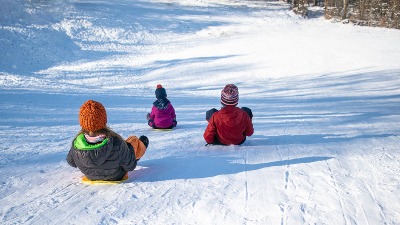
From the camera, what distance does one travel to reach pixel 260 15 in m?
35.5

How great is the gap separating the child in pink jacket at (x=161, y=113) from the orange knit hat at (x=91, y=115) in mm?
3955

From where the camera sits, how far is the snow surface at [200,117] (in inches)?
140

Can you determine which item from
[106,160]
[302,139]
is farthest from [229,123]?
[106,160]

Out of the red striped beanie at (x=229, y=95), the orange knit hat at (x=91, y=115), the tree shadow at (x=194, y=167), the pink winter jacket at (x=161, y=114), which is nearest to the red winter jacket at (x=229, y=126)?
the red striped beanie at (x=229, y=95)

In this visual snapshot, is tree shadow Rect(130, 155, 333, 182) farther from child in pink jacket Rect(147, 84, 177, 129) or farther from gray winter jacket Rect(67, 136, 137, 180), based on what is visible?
child in pink jacket Rect(147, 84, 177, 129)

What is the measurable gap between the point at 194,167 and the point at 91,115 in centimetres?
163

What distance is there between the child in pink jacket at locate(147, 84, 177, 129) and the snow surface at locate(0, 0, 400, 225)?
29cm

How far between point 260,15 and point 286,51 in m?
14.9

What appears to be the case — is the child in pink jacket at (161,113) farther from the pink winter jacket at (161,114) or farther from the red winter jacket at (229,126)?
the red winter jacket at (229,126)

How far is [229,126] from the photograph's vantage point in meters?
5.89

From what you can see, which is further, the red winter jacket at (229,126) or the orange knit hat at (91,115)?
the red winter jacket at (229,126)

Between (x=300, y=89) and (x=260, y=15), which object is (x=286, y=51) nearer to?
(x=300, y=89)

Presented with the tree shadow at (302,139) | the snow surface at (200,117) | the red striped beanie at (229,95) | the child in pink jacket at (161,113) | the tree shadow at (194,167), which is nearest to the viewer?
the snow surface at (200,117)

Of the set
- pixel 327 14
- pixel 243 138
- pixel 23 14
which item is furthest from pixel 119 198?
pixel 327 14
